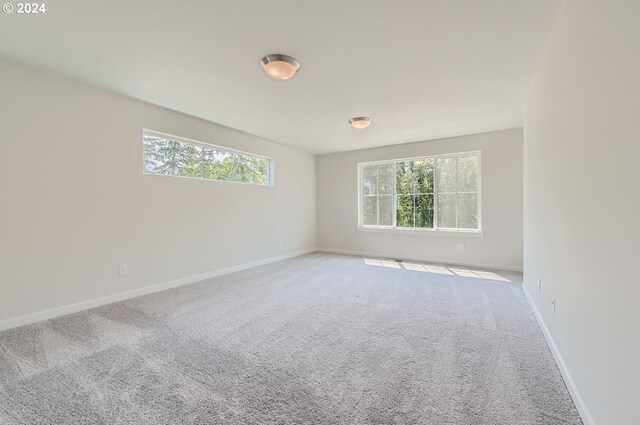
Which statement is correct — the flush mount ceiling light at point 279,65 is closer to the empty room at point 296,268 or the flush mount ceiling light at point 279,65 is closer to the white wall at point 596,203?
the empty room at point 296,268

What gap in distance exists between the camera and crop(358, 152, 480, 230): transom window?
208 inches

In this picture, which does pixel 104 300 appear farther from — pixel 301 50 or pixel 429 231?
pixel 429 231

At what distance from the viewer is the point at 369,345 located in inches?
88.0

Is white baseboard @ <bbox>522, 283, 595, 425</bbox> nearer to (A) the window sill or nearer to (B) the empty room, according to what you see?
(B) the empty room

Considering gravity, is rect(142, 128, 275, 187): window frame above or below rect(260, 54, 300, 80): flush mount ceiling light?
below

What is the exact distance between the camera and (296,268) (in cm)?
500

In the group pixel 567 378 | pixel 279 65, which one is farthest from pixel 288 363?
pixel 279 65

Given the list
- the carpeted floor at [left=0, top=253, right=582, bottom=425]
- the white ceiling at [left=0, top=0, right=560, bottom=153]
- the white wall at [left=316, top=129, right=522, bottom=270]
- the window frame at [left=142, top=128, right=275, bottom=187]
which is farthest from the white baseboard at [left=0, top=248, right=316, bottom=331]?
the white wall at [left=316, top=129, right=522, bottom=270]

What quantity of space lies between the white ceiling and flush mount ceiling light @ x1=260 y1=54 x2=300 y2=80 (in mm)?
53

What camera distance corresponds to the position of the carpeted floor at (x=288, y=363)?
1507 millimetres

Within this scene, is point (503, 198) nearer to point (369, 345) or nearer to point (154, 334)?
point (369, 345)

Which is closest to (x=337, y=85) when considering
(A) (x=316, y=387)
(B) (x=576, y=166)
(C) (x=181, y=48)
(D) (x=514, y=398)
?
(C) (x=181, y=48)

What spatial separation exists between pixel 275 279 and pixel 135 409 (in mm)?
2752

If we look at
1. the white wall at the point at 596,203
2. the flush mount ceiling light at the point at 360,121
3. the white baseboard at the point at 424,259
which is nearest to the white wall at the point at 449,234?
the white baseboard at the point at 424,259
